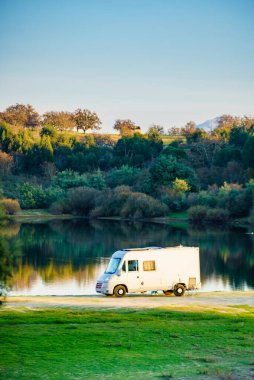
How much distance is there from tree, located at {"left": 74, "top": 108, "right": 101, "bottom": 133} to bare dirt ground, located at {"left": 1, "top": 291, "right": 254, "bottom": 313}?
138m

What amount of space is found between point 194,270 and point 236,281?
1096 cm

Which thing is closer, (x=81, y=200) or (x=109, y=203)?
(x=109, y=203)

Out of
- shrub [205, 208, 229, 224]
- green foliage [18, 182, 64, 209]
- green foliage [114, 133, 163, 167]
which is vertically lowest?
shrub [205, 208, 229, 224]

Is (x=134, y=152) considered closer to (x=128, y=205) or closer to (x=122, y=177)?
(x=122, y=177)

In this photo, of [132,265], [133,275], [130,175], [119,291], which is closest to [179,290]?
[133,275]

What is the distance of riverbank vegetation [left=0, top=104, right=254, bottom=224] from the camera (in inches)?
3600

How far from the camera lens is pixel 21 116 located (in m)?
161

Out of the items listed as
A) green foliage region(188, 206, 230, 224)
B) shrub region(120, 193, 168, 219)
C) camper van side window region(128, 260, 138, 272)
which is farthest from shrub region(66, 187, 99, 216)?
camper van side window region(128, 260, 138, 272)

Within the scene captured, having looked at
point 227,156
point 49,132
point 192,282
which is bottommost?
point 192,282

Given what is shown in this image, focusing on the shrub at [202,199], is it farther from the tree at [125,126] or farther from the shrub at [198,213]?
the tree at [125,126]

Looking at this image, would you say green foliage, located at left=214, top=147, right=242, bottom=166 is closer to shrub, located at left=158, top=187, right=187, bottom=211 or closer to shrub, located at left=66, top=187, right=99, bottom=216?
shrub, located at left=158, top=187, right=187, bottom=211

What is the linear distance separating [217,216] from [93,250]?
32406mm

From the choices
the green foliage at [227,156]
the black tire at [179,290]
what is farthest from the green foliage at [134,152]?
the black tire at [179,290]

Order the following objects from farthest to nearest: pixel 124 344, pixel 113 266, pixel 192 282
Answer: pixel 192 282
pixel 113 266
pixel 124 344
